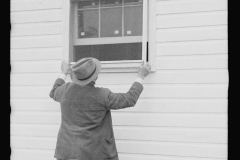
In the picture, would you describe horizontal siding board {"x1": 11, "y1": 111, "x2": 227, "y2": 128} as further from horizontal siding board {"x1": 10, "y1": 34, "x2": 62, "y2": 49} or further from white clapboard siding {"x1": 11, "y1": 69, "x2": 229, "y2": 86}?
horizontal siding board {"x1": 10, "y1": 34, "x2": 62, "y2": 49}

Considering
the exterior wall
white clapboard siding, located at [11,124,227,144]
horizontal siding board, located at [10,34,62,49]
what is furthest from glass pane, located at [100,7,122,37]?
white clapboard siding, located at [11,124,227,144]

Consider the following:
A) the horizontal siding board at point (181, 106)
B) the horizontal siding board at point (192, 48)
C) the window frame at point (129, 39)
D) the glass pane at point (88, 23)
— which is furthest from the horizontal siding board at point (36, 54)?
the horizontal siding board at point (192, 48)

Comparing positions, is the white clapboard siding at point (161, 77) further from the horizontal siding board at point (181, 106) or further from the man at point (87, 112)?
the man at point (87, 112)

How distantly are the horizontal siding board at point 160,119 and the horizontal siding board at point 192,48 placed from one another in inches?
24.4

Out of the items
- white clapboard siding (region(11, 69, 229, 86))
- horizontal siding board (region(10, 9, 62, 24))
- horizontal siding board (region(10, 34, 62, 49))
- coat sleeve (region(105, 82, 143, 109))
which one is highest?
horizontal siding board (region(10, 9, 62, 24))

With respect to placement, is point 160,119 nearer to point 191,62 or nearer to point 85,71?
point 191,62

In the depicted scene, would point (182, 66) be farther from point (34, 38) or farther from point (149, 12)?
point (34, 38)

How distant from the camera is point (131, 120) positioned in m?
3.86

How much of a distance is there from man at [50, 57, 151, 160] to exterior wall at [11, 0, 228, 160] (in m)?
0.49

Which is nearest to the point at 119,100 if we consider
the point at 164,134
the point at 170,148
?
the point at 164,134

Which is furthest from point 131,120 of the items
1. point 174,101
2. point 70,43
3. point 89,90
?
point 70,43

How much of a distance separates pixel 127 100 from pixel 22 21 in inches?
69.5

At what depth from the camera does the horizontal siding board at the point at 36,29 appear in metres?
4.11

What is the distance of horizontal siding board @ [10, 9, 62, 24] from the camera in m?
4.11
